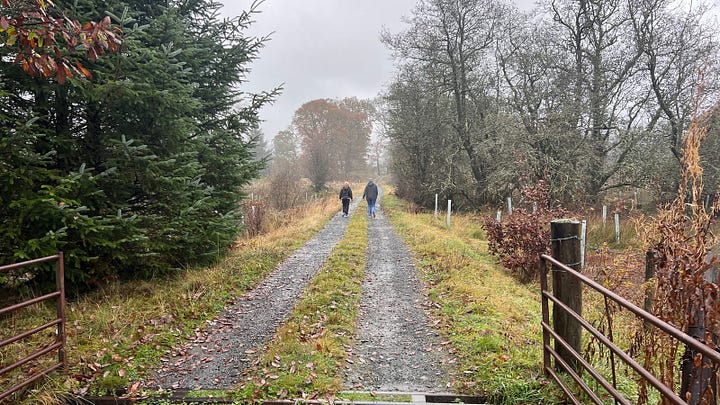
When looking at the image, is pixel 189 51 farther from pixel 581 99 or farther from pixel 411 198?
pixel 411 198

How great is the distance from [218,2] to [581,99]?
13725mm

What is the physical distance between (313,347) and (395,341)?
3.53 feet

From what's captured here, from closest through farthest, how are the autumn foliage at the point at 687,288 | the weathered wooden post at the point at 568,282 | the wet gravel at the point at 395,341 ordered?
1. the autumn foliage at the point at 687,288
2. the weathered wooden post at the point at 568,282
3. the wet gravel at the point at 395,341

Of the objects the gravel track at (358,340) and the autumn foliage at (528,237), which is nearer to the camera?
the gravel track at (358,340)

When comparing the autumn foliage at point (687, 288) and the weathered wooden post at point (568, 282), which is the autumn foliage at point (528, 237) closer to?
the autumn foliage at point (687, 288)

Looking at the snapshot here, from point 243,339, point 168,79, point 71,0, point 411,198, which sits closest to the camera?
point 243,339

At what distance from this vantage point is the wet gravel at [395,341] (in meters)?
3.81

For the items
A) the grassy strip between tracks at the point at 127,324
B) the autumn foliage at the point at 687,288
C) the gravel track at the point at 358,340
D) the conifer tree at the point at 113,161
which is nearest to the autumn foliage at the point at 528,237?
the gravel track at the point at 358,340

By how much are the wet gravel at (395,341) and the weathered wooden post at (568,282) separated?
4.10ft

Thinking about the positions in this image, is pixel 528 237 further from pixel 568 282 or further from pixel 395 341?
pixel 568 282

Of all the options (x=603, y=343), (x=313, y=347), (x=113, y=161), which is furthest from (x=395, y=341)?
(x=113, y=161)

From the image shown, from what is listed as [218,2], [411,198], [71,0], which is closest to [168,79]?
[71,0]

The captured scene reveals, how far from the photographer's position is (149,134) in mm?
6469

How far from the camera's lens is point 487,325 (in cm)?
491
